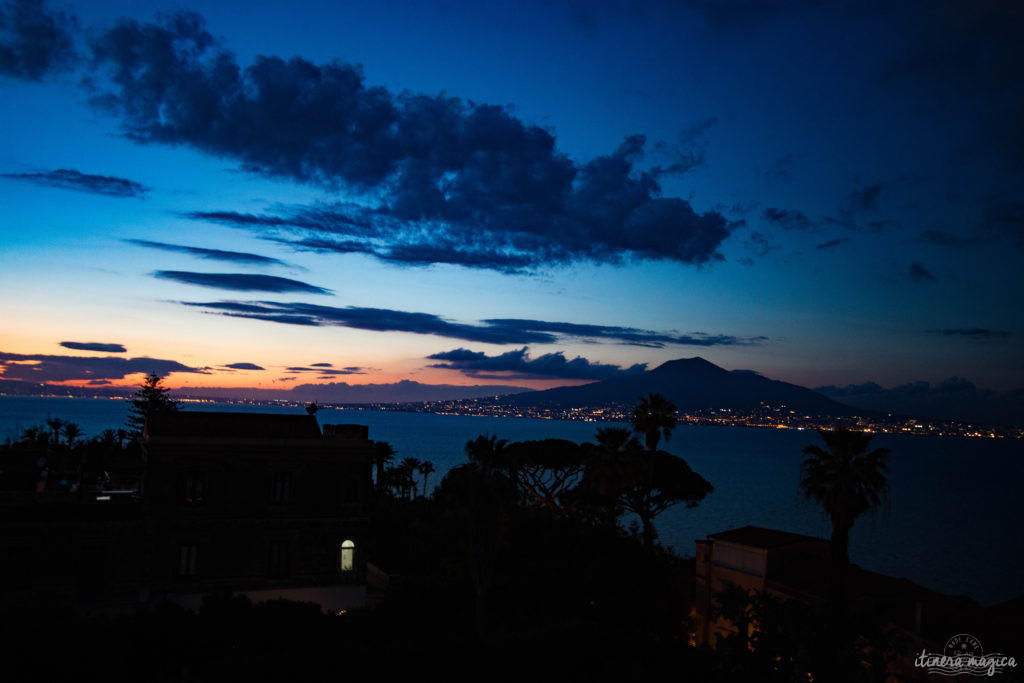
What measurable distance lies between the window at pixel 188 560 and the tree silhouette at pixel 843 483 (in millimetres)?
27796

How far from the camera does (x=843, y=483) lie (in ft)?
100

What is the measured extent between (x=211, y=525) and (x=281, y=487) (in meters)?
3.39

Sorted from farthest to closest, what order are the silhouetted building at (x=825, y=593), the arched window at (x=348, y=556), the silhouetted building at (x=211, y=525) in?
the arched window at (x=348, y=556) → the silhouetted building at (x=825, y=593) → the silhouetted building at (x=211, y=525)

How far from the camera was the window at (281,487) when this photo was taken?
32.8 meters

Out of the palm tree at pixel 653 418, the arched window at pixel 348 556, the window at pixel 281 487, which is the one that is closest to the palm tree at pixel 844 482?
the arched window at pixel 348 556

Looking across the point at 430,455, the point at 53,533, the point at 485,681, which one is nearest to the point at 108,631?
the point at 53,533

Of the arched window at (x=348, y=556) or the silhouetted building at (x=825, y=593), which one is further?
the arched window at (x=348, y=556)

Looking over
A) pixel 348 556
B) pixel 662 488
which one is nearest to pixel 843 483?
pixel 348 556

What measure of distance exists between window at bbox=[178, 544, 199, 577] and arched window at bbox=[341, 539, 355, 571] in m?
6.54

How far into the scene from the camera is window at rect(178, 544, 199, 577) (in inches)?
1227

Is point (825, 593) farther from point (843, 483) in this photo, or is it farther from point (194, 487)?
point (194, 487)

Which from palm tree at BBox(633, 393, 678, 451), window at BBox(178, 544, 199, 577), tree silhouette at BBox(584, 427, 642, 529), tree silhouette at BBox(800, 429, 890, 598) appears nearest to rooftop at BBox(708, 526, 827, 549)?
tree silhouette at BBox(584, 427, 642, 529)

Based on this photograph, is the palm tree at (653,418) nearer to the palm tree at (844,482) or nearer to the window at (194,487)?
the palm tree at (844,482)

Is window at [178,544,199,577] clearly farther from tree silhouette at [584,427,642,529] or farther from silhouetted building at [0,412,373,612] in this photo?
tree silhouette at [584,427,642,529]
